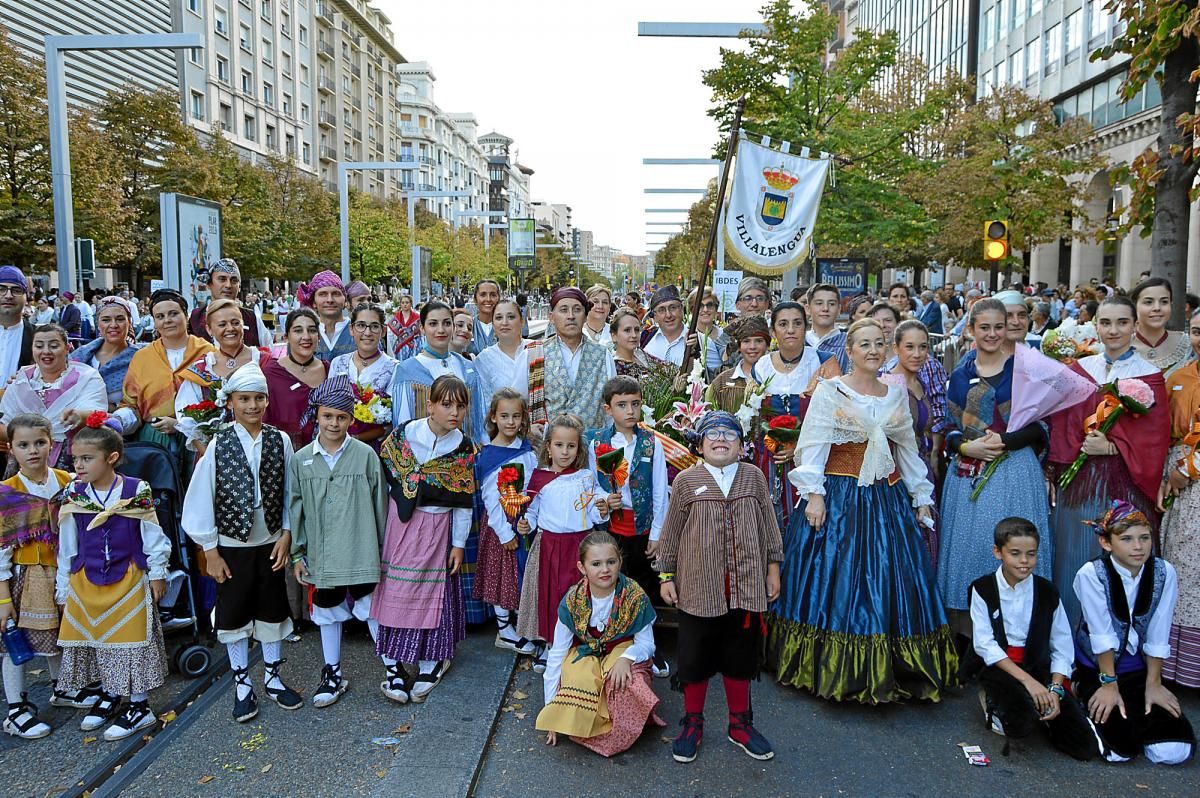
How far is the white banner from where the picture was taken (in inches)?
309

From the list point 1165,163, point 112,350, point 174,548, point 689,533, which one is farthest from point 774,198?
point 174,548

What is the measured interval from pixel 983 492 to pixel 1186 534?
3.22 feet

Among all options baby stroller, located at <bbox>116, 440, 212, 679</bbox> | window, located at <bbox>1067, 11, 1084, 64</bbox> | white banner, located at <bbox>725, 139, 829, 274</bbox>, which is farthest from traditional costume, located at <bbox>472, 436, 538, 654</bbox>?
window, located at <bbox>1067, 11, 1084, 64</bbox>

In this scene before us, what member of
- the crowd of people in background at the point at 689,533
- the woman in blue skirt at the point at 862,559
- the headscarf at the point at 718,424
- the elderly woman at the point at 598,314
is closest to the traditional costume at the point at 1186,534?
the crowd of people in background at the point at 689,533

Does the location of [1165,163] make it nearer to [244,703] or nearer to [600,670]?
[600,670]

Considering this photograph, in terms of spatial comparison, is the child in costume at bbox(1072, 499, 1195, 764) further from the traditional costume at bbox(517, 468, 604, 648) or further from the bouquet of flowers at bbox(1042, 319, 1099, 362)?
the traditional costume at bbox(517, 468, 604, 648)

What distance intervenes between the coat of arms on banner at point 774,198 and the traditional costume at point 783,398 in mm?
2913

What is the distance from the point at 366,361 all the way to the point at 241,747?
2.63m

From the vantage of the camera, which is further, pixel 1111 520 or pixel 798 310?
pixel 798 310

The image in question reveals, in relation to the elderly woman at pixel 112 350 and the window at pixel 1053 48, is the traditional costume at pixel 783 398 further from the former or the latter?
the window at pixel 1053 48

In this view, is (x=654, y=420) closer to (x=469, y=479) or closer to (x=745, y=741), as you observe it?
(x=469, y=479)

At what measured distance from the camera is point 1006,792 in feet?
→ 11.9

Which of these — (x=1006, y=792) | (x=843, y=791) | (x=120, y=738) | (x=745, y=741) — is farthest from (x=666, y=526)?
(x=120, y=738)

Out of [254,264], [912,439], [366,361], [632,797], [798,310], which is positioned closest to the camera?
[632,797]
